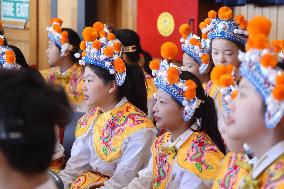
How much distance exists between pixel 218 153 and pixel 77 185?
0.79m

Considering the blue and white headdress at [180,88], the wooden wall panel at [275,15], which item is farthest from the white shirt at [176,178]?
the wooden wall panel at [275,15]

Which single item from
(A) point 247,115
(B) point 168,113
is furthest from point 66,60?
(A) point 247,115

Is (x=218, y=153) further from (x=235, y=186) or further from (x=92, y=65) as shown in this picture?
(x=92, y=65)

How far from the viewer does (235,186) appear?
2.01 metres

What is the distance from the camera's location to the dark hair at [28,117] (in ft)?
4.13

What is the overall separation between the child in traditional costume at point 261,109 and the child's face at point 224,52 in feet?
5.07

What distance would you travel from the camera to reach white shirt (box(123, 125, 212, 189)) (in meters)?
2.31

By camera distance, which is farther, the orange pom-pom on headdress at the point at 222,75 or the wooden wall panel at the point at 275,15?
the wooden wall panel at the point at 275,15

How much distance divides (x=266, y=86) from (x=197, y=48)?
2110mm

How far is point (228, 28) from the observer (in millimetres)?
3289

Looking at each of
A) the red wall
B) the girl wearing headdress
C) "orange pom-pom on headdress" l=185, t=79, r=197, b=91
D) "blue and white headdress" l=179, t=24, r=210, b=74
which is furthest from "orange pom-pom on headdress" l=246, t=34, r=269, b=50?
the red wall

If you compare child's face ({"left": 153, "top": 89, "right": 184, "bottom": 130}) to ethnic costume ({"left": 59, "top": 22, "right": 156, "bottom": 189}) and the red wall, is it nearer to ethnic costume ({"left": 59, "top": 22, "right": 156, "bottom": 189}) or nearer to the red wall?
ethnic costume ({"left": 59, "top": 22, "right": 156, "bottom": 189})

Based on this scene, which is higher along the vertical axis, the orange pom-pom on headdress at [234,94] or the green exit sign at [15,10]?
the green exit sign at [15,10]

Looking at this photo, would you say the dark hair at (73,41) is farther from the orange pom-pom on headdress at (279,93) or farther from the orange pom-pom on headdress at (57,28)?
the orange pom-pom on headdress at (279,93)
